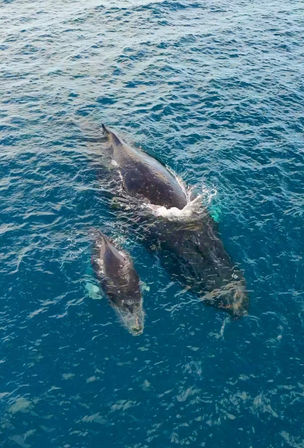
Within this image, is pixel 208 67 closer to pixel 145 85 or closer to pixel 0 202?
pixel 145 85

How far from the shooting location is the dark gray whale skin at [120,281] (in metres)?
21.5

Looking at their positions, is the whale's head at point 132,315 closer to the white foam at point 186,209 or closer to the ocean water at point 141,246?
the ocean water at point 141,246

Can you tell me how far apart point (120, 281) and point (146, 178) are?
7.96m

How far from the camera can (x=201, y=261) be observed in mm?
23500

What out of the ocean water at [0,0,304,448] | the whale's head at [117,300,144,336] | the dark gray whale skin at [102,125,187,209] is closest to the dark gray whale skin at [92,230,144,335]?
the whale's head at [117,300,144,336]

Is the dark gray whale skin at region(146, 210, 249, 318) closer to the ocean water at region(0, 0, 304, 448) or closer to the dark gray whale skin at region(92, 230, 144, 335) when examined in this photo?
the ocean water at region(0, 0, 304, 448)

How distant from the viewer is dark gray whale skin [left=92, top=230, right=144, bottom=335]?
70.7 ft

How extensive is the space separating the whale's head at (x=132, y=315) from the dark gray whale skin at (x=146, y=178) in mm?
7338

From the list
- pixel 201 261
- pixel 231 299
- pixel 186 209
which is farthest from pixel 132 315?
pixel 186 209

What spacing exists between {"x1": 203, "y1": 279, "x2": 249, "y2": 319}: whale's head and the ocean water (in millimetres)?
444

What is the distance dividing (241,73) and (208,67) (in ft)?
11.3

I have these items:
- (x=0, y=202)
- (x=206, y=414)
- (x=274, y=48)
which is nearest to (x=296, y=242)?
(x=206, y=414)

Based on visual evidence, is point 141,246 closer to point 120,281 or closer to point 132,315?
point 120,281

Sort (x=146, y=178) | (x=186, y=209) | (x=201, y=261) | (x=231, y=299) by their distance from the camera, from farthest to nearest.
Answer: (x=146, y=178)
(x=186, y=209)
(x=201, y=261)
(x=231, y=299)
